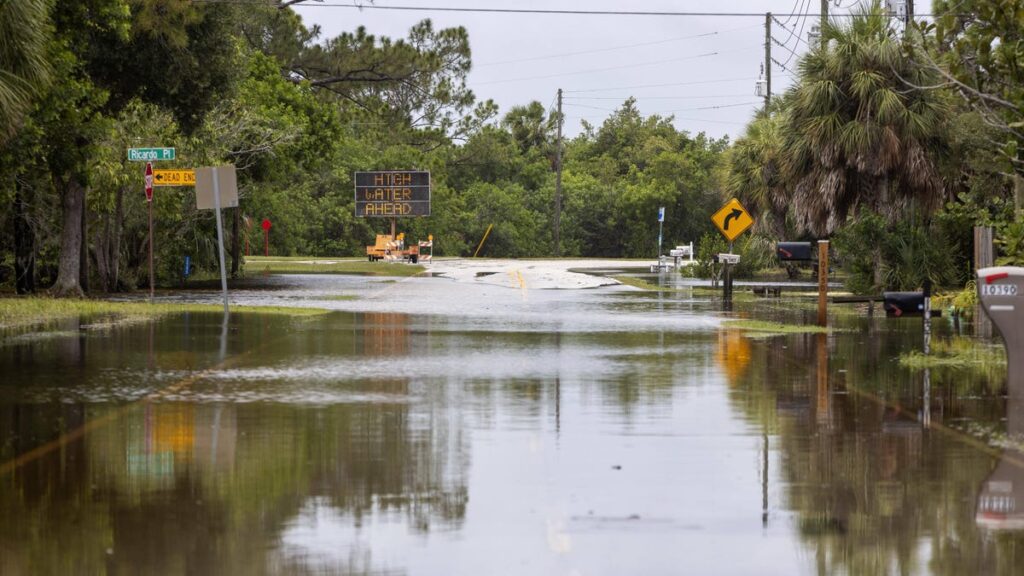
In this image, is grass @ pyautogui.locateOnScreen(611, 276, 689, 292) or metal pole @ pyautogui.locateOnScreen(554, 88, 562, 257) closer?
grass @ pyautogui.locateOnScreen(611, 276, 689, 292)

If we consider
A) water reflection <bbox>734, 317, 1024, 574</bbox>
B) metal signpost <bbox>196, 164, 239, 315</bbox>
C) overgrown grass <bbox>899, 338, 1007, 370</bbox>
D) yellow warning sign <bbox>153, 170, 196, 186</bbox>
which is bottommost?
water reflection <bbox>734, 317, 1024, 574</bbox>

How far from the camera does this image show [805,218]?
37.1m

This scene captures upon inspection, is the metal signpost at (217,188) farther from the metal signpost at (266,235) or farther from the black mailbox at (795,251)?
the metal signpost at (266,235)

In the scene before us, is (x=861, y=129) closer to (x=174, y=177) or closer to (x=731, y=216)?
(x=731, y=216)

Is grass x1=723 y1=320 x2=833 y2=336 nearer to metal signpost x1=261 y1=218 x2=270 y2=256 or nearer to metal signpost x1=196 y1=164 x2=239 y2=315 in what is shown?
metal signpost x1=196 y1=164 x2=239 y2=315

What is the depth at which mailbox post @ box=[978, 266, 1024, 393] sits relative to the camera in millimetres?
14359

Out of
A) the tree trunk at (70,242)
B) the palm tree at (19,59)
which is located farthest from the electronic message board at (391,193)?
the palm tree at (19,59)

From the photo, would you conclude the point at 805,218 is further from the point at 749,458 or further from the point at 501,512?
the point at 501,512

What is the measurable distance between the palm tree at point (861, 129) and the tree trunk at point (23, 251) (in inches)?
740

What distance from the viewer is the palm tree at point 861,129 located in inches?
1361

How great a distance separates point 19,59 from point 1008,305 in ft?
48.4

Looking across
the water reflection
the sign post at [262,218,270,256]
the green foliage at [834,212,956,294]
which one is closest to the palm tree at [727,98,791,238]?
the green foliage at [834,212,956,294]

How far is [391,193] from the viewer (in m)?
69.1

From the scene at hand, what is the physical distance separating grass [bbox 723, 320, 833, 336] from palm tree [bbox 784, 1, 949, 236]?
412 inches
